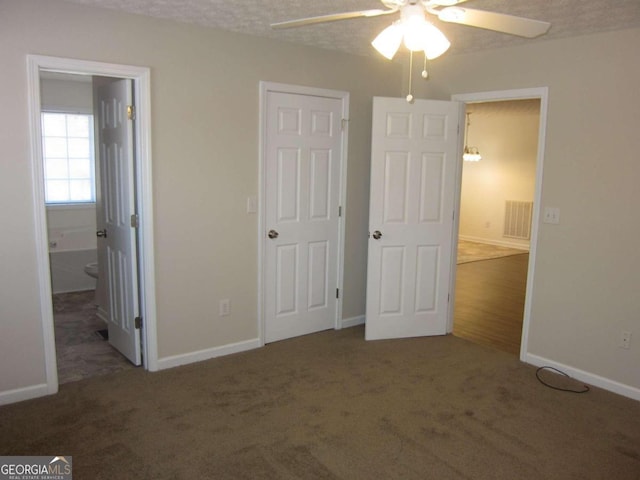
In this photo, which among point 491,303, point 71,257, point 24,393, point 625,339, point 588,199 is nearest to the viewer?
point 24,393

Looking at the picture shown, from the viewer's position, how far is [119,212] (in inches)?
149

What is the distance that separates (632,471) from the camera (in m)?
2.62

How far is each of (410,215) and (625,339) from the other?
1.80 metres

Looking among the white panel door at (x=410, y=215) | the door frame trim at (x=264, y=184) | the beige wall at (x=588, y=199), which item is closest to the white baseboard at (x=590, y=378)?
the beige wall at (x=588, y=199)

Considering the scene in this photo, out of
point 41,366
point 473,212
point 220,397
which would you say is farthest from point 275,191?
point 473,212

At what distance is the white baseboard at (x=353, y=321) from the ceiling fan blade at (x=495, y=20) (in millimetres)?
3091

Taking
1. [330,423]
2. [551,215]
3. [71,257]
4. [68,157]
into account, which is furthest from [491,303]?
[68,157]

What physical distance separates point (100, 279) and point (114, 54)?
7.25 feet

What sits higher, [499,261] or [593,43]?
[593,43]

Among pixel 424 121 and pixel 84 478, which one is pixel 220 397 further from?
A: pixel 424 121

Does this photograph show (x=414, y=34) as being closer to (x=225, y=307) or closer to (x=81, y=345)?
(x=225, y=307)

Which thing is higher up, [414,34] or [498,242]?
[414,34]

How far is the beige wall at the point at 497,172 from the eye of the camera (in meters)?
9.16

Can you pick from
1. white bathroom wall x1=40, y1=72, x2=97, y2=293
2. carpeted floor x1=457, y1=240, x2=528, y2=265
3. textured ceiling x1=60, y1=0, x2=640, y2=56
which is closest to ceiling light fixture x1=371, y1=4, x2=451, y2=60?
textured ceiling x1=60, y1=0, x2=640, y2=56
